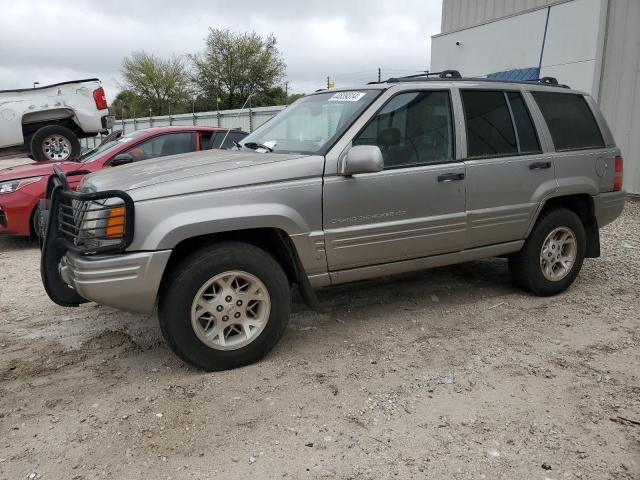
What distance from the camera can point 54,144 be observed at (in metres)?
10.8

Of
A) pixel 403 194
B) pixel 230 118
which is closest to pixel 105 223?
pixel 403 194

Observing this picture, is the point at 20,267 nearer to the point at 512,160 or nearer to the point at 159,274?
the point at 159,274

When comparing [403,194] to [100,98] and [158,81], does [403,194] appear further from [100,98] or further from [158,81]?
[158,81]

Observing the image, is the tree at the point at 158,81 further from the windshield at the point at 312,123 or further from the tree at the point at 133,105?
the windshield at the point at 312,123

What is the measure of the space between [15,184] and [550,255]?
6.22 metres

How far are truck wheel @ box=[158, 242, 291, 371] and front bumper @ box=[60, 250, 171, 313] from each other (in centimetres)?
13

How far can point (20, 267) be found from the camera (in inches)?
Result: 243

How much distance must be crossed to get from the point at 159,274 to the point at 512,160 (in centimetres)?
298

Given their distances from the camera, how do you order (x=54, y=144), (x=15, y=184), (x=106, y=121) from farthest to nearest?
(x=106, y=121)
(x=54, y=144)
(x=15, y=184)

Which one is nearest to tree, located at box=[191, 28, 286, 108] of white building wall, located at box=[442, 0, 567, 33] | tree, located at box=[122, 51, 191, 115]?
Result: tree, located at box=[122, 51, 191, 115]

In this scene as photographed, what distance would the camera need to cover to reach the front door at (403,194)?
3.73m

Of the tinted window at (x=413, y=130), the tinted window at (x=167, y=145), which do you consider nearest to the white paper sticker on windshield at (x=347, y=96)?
the tinted window at (x=413, y=130)

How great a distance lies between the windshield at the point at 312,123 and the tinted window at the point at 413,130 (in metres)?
0.17

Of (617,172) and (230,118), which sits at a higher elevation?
(230,118)
